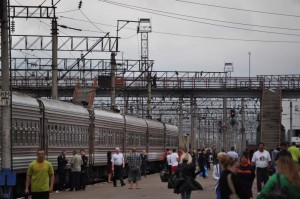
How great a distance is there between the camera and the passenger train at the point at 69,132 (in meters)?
28.2

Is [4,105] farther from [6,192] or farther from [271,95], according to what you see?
[271,95]

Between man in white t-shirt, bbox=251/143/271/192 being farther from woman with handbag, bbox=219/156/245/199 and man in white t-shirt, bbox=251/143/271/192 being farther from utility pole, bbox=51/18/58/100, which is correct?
woman with handbag, bbox=219/156/245/199

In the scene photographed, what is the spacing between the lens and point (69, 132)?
36125 mm

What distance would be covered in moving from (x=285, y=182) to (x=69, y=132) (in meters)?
25.0

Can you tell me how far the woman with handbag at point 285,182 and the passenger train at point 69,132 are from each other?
643 inches

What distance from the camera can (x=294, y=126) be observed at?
75812mm

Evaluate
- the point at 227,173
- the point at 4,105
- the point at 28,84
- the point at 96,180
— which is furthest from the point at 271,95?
the point at 227,173

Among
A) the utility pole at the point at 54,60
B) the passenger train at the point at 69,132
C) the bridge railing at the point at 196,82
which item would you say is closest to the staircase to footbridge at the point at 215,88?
the bridge railing at the point at 196,82

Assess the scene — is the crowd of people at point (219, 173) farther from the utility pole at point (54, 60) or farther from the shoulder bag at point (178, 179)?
the utility pole at point (54, 60)

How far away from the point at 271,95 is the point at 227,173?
64212mm

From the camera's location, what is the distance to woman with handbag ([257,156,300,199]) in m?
11.6

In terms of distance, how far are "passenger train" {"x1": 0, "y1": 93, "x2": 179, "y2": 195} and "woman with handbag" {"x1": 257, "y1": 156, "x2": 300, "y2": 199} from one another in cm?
1634

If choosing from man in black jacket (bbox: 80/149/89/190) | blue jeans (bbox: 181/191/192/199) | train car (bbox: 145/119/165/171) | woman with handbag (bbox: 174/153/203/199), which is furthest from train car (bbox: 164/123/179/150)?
woman with handbag (bbox: 174/153/203/199)

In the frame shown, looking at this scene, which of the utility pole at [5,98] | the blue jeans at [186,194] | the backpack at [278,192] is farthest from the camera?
the utility pole at [5,98]
